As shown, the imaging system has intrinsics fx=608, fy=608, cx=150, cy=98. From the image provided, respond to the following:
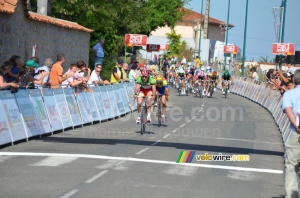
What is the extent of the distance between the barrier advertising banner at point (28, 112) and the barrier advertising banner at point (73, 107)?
2.67 meters

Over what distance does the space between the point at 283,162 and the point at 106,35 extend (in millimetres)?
35281

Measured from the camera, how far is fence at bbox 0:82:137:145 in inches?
565

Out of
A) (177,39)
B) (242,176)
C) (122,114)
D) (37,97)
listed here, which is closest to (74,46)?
(122,114)

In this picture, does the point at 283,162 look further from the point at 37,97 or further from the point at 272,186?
the point at 37,97

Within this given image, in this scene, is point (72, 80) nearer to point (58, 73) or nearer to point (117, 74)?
point (58, 73)

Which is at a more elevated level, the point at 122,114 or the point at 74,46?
the point at 74,46

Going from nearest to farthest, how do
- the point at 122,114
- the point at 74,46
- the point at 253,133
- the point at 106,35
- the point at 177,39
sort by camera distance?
the point at 253,133
the point at 122,114
the point at 74,46
the point at 106,35
the point at 177,39

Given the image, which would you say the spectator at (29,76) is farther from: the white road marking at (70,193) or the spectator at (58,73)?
the white road marking at (70,193)

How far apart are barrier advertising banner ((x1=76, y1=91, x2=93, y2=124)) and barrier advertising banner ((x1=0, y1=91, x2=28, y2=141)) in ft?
14.6

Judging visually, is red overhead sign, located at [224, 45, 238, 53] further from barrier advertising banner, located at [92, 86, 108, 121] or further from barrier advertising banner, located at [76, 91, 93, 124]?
barrier advertising banner, located at [76, 91, 93, 124]

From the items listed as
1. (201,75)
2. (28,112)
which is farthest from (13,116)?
(201,75)

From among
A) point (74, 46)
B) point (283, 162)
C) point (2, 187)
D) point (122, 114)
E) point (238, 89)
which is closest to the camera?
point (2, 187)

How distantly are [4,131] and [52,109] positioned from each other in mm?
3082

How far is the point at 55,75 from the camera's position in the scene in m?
18.5
